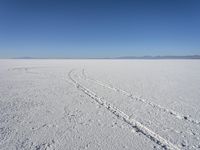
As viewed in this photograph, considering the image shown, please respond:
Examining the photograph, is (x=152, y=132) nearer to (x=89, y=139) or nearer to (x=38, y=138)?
(x=89, y=139)

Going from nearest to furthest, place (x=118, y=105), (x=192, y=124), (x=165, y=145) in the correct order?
1. (x=165, y=145)
2. (x=192, y=124)
3. (x=118, y=105)

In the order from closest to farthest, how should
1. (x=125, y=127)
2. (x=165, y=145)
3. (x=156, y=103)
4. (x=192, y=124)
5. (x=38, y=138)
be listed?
1. (x=165, y=145)
2. (x=38, y=138)
3. (x=125, y=127)
4. (x=192, y=124)
5. (x=156, y=103)

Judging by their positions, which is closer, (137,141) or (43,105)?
(137,141)

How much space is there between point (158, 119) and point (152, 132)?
2.87 feet

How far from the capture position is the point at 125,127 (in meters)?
4.14

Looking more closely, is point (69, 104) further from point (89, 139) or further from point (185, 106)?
point (185, 106)

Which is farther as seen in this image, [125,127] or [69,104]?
[69,104]

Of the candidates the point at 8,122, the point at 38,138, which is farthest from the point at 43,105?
the point at 38,138

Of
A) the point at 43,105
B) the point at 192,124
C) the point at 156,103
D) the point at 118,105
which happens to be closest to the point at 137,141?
the point at 192,124

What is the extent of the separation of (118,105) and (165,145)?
2669mm

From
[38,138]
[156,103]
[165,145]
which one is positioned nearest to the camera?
[165,145]

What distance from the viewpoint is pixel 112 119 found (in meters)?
4.63

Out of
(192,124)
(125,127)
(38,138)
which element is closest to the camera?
(38,138)

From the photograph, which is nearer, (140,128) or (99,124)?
(140,128)
